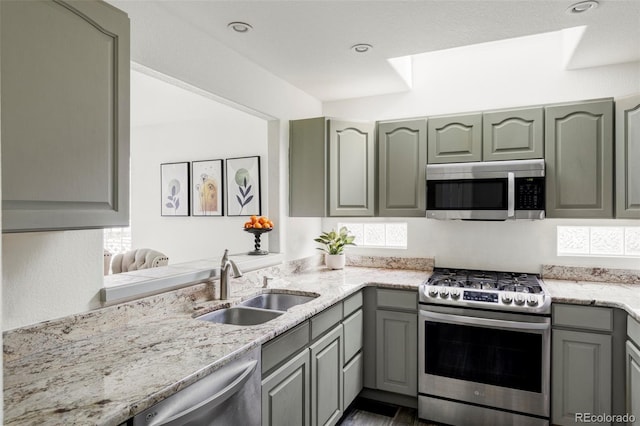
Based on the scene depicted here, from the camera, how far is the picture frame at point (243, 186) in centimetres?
409

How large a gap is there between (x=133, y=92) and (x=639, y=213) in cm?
399

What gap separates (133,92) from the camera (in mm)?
3578

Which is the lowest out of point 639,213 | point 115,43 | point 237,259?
point 237,259

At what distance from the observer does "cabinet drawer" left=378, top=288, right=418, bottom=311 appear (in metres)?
2.71

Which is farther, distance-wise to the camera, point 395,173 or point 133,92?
point 133,92

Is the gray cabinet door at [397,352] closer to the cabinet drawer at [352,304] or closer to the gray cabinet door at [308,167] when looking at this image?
the cabinet drawer at [352,304]

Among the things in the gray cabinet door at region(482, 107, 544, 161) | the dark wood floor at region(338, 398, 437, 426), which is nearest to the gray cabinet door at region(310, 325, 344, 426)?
the dark wood floor at region(338, 398, 437, 426)

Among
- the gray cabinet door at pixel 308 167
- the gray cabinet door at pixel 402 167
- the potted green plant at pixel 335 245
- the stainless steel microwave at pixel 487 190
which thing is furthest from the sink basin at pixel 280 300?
the stainless steel microwave at pixel 487 190

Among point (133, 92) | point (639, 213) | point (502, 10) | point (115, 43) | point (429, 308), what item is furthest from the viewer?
point (133, 92)

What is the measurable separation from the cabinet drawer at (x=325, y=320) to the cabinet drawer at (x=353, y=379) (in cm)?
40

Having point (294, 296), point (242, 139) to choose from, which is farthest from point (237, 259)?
point (242, 139)

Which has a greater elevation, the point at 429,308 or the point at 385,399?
the point at 429,308

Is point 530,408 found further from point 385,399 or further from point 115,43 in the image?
point 115,43

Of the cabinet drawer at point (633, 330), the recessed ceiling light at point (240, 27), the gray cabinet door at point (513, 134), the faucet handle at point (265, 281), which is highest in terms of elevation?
the recessed ceiling light at point (240, 27)
